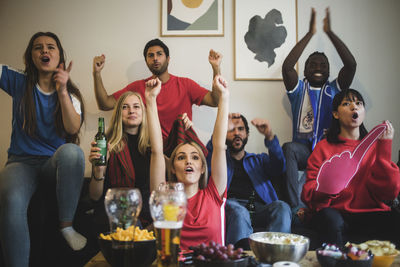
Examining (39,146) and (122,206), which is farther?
(39,146)

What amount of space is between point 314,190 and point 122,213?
1330mm

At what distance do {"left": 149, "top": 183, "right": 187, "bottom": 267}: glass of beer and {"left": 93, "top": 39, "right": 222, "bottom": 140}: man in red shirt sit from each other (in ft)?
5.57

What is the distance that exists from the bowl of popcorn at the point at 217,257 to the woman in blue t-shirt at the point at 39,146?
0.99 m

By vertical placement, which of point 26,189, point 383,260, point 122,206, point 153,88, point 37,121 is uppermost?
point 153,88

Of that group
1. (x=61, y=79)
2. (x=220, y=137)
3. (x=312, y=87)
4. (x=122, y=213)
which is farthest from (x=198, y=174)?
(x=312, y=87)

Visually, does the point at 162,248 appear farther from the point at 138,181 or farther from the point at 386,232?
the point at 386,232

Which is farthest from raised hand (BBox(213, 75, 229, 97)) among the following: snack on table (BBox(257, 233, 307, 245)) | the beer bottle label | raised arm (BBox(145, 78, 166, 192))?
the beer bottle label

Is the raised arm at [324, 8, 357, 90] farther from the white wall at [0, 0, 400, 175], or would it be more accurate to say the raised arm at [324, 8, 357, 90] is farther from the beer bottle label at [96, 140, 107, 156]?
the beer bottle label at [96, 140, 107, 156]

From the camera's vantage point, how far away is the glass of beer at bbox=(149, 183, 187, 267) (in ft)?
3.67

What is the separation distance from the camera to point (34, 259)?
82.4 inches

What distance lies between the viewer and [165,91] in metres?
2.92

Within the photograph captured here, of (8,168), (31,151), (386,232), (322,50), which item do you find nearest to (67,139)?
(31,151)

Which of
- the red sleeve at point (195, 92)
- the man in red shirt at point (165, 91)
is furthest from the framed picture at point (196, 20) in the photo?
the red sleeve at point (195, 92)

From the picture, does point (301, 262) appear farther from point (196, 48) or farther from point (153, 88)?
point (196, 48)
